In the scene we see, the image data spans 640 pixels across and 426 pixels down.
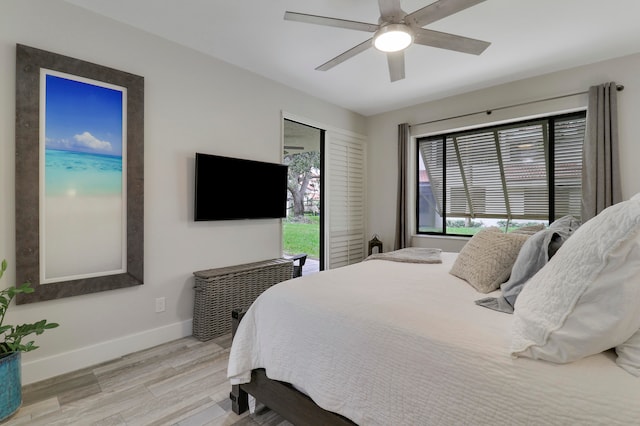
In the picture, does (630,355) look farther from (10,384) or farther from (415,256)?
(10,384)

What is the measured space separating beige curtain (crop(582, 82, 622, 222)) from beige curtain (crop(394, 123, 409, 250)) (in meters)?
1.91

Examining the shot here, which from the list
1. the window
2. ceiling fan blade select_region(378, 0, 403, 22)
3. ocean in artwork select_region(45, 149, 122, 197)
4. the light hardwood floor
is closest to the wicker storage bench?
the light hardwood floor

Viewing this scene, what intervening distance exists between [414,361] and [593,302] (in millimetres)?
555

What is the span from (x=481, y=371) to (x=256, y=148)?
2945 millimetres

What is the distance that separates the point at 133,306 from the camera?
2.50 meters

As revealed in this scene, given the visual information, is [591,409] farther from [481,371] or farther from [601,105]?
[601,105]

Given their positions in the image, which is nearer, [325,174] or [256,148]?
[256,148]

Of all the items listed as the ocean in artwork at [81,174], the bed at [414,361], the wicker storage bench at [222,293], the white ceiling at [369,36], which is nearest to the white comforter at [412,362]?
the bed at [414,361]

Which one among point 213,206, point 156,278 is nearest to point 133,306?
point 156,278

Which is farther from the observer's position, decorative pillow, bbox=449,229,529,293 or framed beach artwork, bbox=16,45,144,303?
framed beach artwork, bbox=16,45,144,303

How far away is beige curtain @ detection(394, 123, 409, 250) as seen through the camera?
4273 millimetres

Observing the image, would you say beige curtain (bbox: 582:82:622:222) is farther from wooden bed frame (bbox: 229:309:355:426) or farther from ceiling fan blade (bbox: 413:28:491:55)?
wooden bed frame (bbox: 229:309:355:426)

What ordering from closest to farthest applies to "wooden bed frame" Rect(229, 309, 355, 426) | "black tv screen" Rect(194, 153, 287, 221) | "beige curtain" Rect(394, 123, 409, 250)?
"wooden bed frame" Rect(229, 309, 355, 426), "black tv screen" Rect(194, 153, 287, 221), "beige curtain" Rect(394, 123, 409, 250)

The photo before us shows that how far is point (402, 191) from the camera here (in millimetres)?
4301
